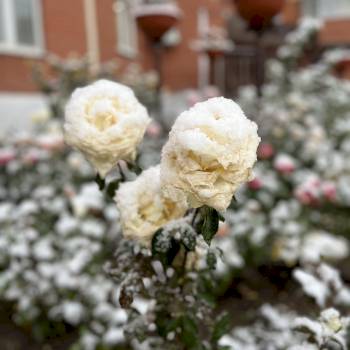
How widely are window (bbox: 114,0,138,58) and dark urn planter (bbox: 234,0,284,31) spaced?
4.01 m

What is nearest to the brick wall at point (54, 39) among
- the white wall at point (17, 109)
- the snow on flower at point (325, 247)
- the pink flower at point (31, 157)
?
the white wall at point (17, 109)

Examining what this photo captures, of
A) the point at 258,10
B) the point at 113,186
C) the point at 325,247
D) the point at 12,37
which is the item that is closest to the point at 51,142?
the point at 325,247

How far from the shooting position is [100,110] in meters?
0.94

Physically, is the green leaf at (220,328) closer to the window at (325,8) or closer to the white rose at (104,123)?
the white rose at (104,123)

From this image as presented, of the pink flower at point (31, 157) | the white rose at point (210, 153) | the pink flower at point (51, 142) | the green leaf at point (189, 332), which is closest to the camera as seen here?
the white rose at point (210, 153)

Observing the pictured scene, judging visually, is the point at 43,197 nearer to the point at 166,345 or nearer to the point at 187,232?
the point at 166,345

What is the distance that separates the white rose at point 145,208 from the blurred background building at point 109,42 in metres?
4.66

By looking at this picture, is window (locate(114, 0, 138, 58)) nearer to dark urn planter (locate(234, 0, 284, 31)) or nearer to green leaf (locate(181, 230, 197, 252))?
dark urn planter (locate(234, 0, 284, 31))

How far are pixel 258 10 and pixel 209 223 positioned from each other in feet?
12.9

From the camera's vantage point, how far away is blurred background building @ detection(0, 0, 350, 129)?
18.6 feet

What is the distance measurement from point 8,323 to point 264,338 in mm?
1515

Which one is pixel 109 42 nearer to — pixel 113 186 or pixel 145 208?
pixel 113 186

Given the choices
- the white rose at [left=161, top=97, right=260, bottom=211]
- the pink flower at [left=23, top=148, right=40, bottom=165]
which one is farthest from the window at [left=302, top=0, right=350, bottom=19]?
the white rose at [left=161, top=97, right=260, bottom=211]

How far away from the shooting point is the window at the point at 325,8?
13516 millimetres
